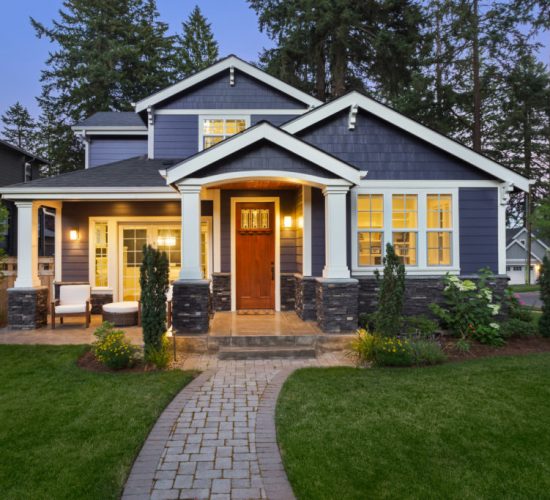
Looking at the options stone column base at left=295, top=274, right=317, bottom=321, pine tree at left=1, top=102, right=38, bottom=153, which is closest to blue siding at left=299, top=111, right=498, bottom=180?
stone column base at left=295, top=274, right=317, bottom=321

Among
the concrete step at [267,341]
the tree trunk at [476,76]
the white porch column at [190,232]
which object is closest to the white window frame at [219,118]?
the white porch column at [190,232]

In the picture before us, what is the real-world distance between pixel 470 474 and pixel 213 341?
4.23 metres

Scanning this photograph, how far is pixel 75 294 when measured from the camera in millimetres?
8391

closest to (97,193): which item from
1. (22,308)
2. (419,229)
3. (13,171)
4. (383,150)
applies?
(22,308)

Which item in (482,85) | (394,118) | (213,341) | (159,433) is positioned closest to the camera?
(159,433)

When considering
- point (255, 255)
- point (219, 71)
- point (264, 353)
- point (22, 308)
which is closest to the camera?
point (264, 353)

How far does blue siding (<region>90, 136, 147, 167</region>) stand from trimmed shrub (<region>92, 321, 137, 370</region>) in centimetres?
829

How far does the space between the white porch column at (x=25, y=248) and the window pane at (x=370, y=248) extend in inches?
270

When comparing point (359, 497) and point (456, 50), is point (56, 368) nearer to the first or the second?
point (359, 497)

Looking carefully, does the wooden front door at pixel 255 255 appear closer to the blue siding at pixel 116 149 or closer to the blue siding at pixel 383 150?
the blue siding at pixel 383 150

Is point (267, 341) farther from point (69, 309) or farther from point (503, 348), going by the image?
point (69, 309)

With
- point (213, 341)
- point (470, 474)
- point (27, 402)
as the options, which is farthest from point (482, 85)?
point (27, 402)

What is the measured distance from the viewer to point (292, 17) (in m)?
14.9

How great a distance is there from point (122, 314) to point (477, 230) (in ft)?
25.1
